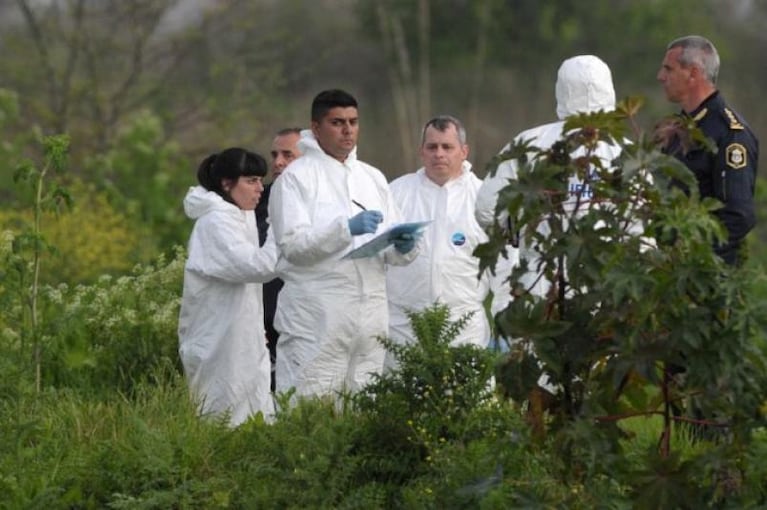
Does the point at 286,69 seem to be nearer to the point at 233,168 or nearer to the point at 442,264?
the point at 442,264

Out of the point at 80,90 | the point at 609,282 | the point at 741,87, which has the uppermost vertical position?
the point at 741,87

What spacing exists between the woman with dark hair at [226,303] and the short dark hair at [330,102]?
45 cm

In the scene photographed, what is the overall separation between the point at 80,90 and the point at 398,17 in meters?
11.6

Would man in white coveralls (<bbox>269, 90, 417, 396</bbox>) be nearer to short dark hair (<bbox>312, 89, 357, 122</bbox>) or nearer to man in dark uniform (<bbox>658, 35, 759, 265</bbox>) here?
short dark hair (<bbox>312, 89, 357, 122</bbox>)

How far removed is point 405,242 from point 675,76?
4.83 feet

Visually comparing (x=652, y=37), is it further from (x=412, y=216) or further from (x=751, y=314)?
(x=751, y=314)

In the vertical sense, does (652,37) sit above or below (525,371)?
above

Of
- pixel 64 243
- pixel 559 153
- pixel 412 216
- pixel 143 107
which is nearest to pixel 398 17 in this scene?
pixel 143 107

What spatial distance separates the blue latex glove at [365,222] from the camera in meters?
8.45

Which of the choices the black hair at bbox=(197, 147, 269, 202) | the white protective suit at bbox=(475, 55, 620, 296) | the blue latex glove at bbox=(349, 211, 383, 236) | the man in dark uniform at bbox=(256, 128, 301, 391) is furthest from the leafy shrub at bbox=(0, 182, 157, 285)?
the white protective suit at bbox=(475, 55, 620, 296)

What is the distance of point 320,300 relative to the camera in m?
8.74

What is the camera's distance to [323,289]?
8.77 m

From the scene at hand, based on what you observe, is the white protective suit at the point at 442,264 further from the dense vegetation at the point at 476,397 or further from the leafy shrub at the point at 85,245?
the leafy shrub at the point at 85,245

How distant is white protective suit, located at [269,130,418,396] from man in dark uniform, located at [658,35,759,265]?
1504 mm
